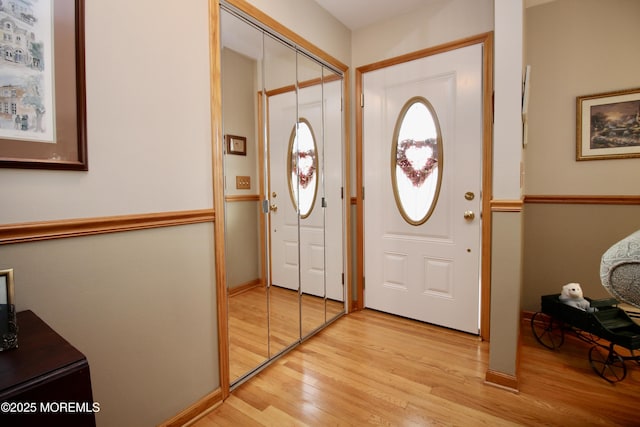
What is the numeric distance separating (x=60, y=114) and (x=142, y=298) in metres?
0.78

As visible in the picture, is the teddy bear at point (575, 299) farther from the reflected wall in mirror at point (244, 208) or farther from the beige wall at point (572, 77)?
the reflected wall in mirror at point (244, 208)

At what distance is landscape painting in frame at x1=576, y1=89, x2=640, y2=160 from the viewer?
234 cm

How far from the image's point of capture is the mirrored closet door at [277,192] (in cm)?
187

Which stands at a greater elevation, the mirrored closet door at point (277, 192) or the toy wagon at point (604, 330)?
the mirrored closet door at point (277, 192)

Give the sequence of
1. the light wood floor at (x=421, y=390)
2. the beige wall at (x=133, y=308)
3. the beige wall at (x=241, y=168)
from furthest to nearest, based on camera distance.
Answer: the beige wall at (x=241, y=168) → the light wood floor at (x=421, y=390) → the beige wall at (x=133, y=308)

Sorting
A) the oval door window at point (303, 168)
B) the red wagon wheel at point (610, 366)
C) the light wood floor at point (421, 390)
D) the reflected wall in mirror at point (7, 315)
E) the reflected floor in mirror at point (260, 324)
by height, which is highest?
the oval door window at point (303, 168)

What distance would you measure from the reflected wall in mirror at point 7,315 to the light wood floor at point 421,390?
3.48 feet

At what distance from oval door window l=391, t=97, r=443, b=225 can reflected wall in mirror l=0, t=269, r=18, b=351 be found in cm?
243

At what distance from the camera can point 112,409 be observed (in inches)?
50.7

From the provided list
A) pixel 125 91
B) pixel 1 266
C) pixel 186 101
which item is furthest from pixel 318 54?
pixel 1 266

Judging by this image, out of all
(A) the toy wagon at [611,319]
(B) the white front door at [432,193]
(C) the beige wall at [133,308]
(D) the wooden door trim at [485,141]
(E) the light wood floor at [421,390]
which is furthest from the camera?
(B) the white front door at [432,193]

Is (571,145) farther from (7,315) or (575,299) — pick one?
(7,315)

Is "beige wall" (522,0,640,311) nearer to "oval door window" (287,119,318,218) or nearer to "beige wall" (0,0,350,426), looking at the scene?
"oval door window" (287,119,318,218)

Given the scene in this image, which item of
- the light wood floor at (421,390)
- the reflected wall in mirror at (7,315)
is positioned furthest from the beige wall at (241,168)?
the reflected wall in mirror at (7,315)
